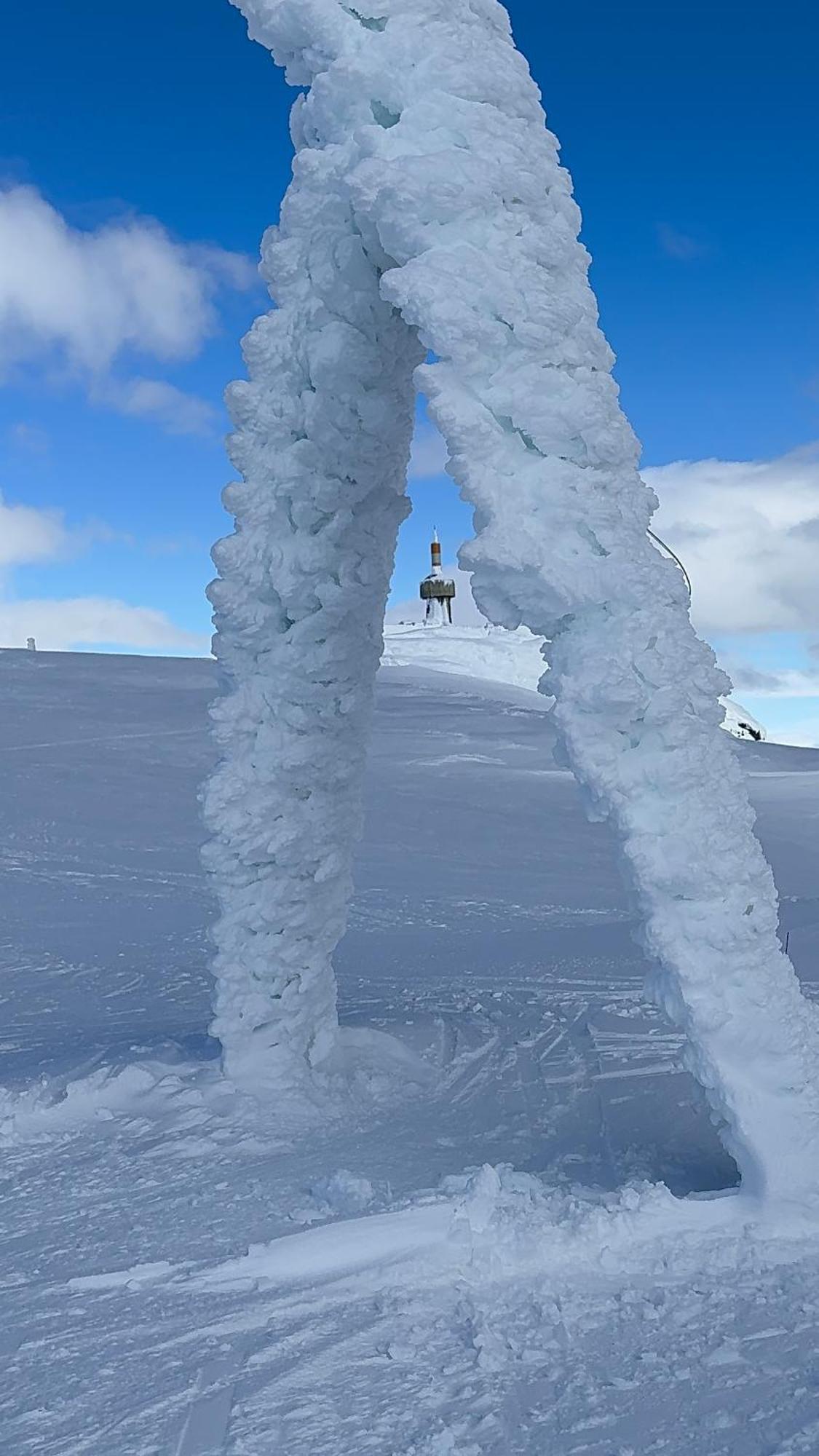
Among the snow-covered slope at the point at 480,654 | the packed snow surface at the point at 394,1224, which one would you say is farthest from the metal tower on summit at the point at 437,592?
the packed snow surface at the point at 394,1224

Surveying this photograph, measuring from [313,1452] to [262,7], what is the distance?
471 cm

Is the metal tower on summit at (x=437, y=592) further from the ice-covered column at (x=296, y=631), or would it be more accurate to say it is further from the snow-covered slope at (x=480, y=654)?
the ice-covered column at (x=296, y=631)

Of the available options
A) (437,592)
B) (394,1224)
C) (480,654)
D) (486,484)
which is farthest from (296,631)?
(437,592)

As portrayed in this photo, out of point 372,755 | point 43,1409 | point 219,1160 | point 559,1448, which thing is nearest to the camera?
point 559,1448

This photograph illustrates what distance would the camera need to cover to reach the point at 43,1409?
3.00 metres

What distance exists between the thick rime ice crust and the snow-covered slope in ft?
66.6

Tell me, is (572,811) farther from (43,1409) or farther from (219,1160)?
(43,1409)

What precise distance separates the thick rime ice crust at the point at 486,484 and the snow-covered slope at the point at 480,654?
66.6 feet

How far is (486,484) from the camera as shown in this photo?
391 centimetres

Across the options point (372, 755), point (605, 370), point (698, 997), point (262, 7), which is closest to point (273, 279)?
point (262, 7)

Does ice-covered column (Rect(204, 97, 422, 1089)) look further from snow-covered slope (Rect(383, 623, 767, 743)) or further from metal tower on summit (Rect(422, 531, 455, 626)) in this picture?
metal tower on summit (Rect(422, 531, 455, 626))

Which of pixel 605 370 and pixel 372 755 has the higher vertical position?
pixel 605 370

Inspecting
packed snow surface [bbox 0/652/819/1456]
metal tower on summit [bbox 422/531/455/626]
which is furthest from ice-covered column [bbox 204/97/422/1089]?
metal tower on summit [bbox 422/531/455/626]

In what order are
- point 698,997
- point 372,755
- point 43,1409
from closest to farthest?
point 43,1409 < point 698,997 < point 372,755
